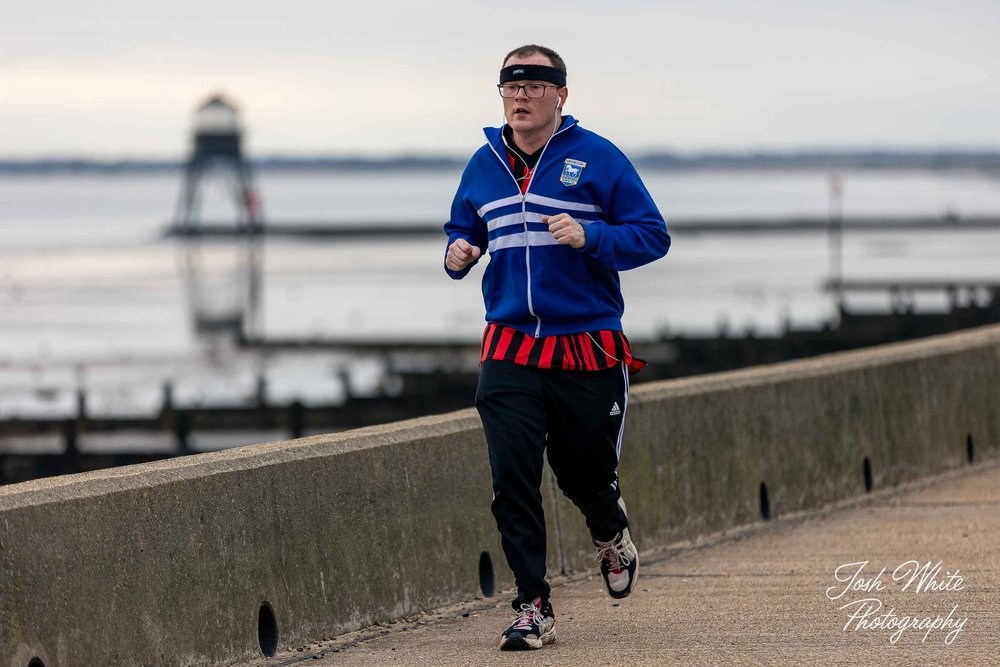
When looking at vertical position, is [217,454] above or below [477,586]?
above

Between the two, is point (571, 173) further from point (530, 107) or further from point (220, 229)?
point (220, 229)

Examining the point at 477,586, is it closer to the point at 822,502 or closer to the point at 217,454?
the point at 217,454

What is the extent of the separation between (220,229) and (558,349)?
407 ft

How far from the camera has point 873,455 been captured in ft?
32.9

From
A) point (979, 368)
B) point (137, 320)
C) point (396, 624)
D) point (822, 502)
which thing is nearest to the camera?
point (396, 624)

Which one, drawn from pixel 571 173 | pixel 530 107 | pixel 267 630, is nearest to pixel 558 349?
pixel 571 173

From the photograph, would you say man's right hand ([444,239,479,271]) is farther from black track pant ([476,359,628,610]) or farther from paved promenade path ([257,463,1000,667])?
paved promenade path ([257,463,1000,667])

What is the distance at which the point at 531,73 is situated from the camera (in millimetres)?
6238

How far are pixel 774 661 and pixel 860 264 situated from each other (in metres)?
76.8

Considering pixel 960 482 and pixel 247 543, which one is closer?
pixel 247 543

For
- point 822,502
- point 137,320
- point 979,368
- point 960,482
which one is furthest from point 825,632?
point 137,320

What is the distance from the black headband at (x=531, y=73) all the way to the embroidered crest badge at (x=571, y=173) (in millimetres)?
284

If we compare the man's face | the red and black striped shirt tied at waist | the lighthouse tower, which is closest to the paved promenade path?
the red and black striped shirt tied at waist

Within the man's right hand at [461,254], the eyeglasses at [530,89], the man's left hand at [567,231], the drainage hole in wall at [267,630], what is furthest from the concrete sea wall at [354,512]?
the eyeglasses at [530,89]
